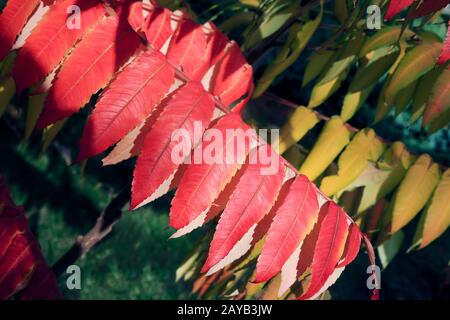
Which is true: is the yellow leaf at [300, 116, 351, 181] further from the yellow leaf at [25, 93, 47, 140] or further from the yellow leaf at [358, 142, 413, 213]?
the yellow leaf at [25, 93, 47, 140]

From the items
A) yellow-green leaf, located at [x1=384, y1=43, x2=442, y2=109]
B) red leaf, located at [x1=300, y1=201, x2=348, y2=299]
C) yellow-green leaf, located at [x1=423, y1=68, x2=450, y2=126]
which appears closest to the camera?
red leaf, located at [x1=300, y1=201, x2=348, y2=299]

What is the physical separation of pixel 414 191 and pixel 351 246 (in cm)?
31

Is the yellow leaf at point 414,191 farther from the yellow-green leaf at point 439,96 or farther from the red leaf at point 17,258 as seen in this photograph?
the red leaf at point 17,258

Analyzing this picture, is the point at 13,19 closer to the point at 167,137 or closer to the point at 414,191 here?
the point at 167,137

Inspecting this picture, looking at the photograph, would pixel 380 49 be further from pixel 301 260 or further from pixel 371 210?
pixel 301 260

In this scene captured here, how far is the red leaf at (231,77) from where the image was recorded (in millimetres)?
958

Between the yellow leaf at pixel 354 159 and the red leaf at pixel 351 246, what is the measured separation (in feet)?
0.69

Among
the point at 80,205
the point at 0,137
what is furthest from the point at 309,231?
the point at 0,137

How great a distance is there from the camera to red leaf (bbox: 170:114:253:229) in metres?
0.71

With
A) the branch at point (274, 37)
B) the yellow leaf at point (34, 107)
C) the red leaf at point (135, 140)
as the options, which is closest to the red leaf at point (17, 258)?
the yellow leaf at point (34, 107)

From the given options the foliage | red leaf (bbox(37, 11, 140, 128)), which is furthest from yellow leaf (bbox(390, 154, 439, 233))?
red leaf (bbox(37, 11, 140, 128))

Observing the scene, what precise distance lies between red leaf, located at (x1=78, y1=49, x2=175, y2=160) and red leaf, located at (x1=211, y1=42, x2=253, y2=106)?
0.75 feet

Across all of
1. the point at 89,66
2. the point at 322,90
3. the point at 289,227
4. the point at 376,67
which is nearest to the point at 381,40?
the point at 376,67

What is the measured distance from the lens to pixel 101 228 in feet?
4.39
